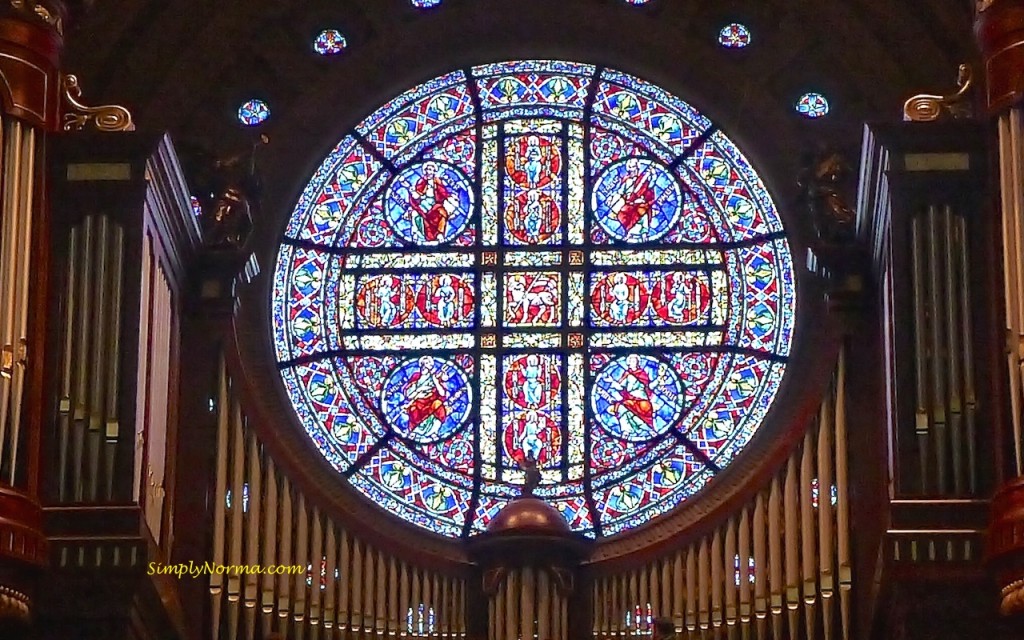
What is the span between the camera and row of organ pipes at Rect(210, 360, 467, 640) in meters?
19.8

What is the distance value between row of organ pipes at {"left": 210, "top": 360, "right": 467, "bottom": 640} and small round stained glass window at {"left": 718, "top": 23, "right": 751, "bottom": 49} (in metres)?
4.93

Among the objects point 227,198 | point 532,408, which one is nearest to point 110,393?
point 227,198

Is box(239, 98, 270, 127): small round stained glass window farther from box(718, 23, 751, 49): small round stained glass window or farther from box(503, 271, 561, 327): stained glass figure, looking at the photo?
box(718, 23, 751, 49): small round stained glass window

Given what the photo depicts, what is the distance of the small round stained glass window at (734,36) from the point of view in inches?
912

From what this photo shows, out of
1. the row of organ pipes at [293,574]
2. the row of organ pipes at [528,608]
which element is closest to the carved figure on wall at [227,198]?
the row of organ pipes at [293,574]

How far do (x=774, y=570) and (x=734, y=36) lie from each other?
4908 millimetres

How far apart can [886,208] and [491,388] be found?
3861 mm

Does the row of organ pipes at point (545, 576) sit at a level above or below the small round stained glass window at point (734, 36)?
below

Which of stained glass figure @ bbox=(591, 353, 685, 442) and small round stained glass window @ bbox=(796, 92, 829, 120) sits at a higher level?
small round stained glass window @ bbox=(796, 92, 829, 120)

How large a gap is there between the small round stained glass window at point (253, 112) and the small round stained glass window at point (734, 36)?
337cm

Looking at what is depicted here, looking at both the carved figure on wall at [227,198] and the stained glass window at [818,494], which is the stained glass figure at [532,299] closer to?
the carved figure on wall at [227,198]

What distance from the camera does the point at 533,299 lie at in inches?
890

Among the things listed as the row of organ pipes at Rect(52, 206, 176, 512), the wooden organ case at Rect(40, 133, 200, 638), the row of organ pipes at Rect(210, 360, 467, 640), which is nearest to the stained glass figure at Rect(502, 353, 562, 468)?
the row of organ pipes at Rect(210, 360, 467, 640)

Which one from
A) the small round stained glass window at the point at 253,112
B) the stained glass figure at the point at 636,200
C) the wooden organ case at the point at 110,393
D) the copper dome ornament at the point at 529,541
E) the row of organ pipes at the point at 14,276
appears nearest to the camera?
the row of organ pipes at the point at 14,276
